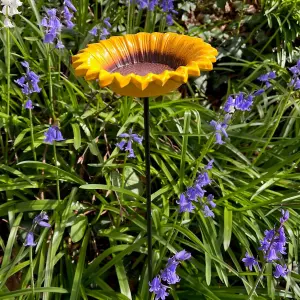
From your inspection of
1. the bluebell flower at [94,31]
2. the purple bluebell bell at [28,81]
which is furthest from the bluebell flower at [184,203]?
the bluebell flower at [94,31]

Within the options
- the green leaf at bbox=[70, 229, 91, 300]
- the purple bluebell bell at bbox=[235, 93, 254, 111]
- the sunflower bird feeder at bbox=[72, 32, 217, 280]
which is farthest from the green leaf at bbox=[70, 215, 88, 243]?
the purple bluebell bell at bbox=[235, 93, 254, 111]

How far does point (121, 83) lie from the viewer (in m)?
1.44

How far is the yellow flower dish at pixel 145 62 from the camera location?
147cm

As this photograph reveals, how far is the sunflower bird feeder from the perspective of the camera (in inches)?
57.9

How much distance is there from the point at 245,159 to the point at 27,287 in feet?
4.53

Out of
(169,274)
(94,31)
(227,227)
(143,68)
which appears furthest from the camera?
(94,31)

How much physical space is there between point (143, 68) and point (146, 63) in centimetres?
8

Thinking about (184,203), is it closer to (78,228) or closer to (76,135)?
(78,228)

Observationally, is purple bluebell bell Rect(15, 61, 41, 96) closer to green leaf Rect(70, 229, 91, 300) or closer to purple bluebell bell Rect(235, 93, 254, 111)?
green leaf Rect(70, 229, 91, 300)

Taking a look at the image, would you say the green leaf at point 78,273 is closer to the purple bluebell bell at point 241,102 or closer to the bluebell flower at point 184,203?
the bluebell flower at point 184,203

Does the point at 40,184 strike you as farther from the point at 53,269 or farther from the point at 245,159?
the point at 245,159

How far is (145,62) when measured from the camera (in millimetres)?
1863

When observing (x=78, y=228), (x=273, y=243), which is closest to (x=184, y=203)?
(x=273, y=243)

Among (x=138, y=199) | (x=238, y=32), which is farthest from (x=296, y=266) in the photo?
(x=238, y=32)
